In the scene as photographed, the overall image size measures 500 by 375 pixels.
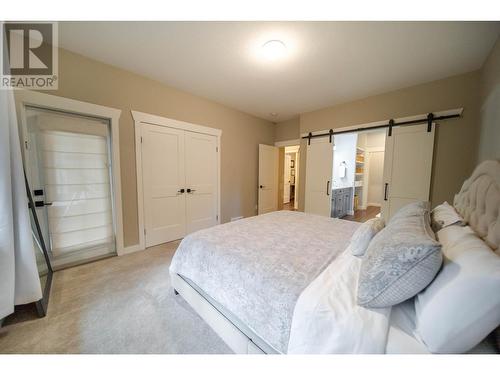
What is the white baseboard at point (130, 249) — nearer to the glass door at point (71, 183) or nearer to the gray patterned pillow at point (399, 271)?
the glass door at point (71, 183)

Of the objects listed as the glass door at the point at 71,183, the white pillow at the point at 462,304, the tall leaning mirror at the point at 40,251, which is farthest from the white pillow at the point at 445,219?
the glass door at the point at 71,183

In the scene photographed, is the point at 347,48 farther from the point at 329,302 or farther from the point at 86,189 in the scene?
the point at 86,189

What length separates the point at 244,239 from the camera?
5.10ft

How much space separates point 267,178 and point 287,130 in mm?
1306

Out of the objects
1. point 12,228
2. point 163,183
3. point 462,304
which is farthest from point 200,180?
point 462,304

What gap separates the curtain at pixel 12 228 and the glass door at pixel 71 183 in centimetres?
81

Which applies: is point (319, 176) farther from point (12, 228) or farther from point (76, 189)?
point (12, 228)

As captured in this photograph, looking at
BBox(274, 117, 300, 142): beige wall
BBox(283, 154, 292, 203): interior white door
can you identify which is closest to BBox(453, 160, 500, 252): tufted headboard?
BBox(274, 117, 300, 142): beige wall

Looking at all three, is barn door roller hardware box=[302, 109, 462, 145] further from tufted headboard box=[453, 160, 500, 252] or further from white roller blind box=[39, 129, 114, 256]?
white roller blind box=[39, 129, 114, 256]
